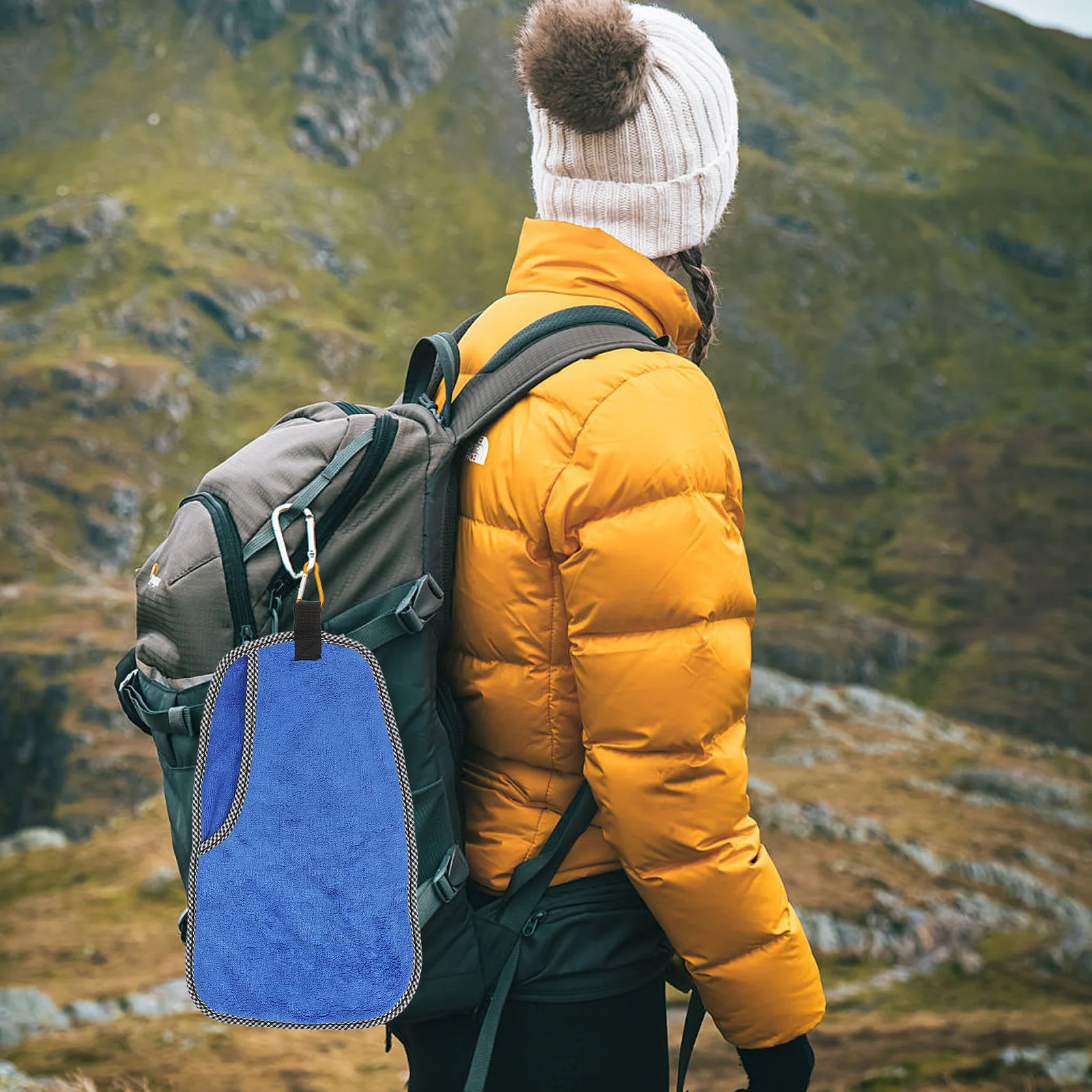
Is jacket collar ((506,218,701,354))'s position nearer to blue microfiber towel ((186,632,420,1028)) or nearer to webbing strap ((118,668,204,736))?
blue microfiber towel ((186,632,420,1028))

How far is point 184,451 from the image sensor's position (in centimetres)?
7438

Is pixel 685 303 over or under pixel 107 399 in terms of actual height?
over

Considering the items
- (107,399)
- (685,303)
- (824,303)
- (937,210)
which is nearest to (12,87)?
(107,399)

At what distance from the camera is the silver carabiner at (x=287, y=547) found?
8.98ft

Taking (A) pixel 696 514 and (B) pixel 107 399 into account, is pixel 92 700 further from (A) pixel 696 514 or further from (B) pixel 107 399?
(A) pixel 696 514

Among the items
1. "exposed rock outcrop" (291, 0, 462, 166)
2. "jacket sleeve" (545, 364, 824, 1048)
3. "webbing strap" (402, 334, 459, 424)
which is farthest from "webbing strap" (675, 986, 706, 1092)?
"exposed rock outcrop" (291, 0, 462, 166)

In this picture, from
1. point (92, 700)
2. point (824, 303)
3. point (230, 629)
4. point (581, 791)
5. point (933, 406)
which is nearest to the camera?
point (230, 629)

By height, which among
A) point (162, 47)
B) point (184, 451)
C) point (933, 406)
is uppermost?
point (162, 47)

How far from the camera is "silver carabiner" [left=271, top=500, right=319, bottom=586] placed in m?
2.74

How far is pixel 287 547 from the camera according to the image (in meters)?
2.80

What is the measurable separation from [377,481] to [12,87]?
435 ft

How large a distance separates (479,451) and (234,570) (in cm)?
72

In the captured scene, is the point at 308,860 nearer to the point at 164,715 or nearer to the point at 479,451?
the point at 164,715

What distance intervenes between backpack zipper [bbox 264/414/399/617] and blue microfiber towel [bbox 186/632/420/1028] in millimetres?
222
